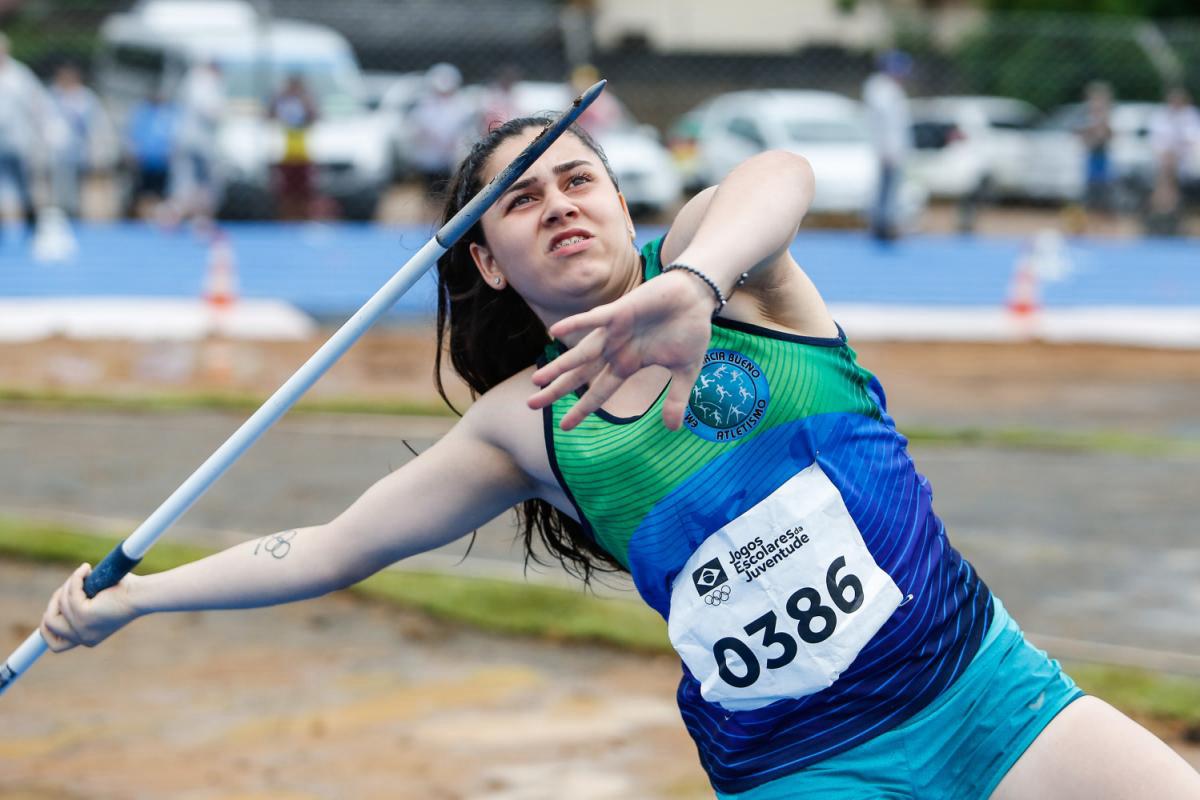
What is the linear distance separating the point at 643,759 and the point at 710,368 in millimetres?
2623

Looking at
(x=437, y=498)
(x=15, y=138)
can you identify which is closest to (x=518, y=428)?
(x=437, y=498)

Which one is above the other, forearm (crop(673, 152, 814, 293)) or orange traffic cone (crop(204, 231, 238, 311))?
forearm (crop(673, 152, 814, 293))

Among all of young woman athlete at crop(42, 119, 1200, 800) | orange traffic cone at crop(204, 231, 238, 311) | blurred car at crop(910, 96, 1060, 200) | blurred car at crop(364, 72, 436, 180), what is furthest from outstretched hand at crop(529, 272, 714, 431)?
blurred car at crop(910, 96, 1060, 200)

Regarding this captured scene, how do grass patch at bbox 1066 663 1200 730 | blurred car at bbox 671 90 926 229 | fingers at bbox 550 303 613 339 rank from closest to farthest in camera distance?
fingers at bbox 550 303 613 339 < grass patch at bbox 1066 663 1200 730 < blurred car at bbox 671 90 926 229

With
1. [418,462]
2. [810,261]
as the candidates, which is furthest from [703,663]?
[810,261]

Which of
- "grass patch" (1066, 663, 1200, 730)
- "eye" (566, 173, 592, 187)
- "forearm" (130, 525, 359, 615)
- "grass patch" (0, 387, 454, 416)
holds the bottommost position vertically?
"grass patch" (0, 387, 454, 416)

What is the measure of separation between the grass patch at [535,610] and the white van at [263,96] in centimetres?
1283

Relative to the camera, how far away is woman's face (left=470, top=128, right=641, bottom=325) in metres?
2.67

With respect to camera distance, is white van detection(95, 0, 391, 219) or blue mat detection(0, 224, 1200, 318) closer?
blue mat detection(0, 224, 1200, 318)

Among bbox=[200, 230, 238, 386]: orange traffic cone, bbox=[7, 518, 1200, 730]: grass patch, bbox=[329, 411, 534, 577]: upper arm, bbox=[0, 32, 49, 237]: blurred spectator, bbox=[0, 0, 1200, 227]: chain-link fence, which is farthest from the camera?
bbox=[0, 0, 1200, 227]: chain-link fence

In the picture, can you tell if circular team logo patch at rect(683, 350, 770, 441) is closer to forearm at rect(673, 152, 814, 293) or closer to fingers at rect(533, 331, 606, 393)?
forearm at rect(673, 152, 814, 293)

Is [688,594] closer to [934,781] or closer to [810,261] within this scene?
[934,781]

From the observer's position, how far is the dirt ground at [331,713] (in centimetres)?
484

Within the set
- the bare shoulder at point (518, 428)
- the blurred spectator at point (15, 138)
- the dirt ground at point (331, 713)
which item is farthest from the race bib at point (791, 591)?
the blurred spectator at point (15, 138)
